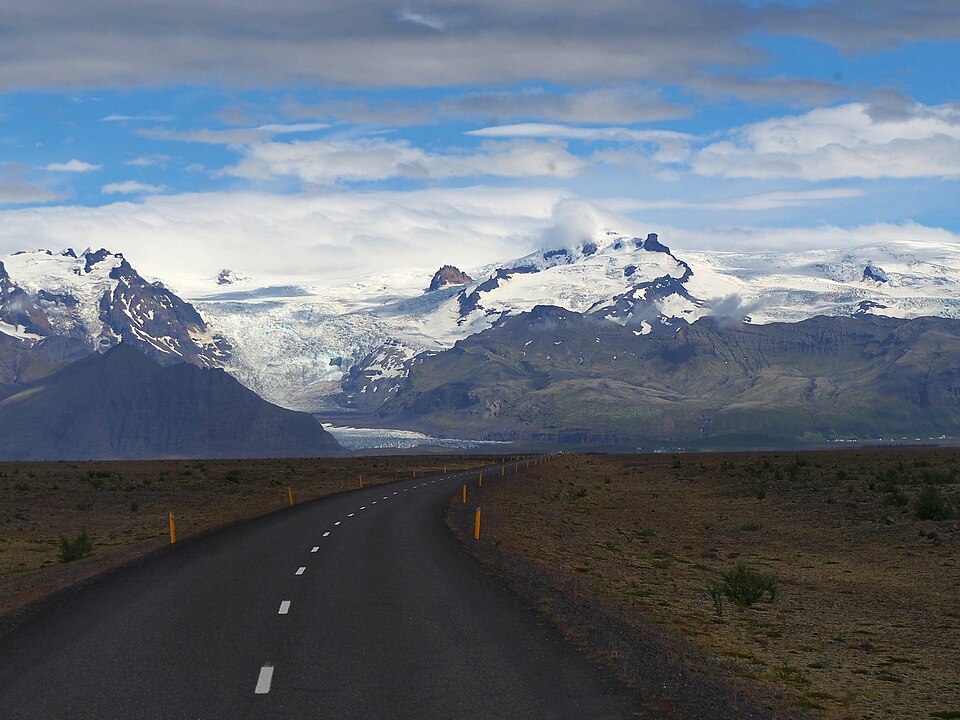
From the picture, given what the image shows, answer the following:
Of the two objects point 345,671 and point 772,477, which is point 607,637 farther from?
point 772,477

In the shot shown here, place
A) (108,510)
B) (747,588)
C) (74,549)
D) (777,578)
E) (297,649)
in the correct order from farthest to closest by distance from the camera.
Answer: (108,510), (74,549), (777,578), (747,588), (297,649)

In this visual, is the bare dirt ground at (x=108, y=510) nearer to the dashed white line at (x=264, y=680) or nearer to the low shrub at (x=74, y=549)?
the low shrub at (x=74, y=549)

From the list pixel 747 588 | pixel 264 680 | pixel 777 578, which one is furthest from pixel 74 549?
pixel 264 680

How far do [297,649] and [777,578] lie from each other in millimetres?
18733

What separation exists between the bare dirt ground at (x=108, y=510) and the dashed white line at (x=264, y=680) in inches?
299

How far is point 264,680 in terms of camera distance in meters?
17.2

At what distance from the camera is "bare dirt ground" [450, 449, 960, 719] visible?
19.8 m

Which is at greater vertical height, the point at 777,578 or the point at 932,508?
the point at 932,508

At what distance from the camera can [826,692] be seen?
1866 cm

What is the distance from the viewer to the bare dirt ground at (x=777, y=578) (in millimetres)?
19828

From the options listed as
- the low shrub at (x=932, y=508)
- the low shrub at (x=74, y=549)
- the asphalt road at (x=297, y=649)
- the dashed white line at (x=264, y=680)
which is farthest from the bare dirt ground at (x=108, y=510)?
the low shrub at (x=932, y=508)

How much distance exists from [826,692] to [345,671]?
730 centimetres

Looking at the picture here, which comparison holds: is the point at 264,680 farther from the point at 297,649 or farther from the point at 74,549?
the point at 74,549

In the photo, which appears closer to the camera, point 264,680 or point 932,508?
point 264,680
